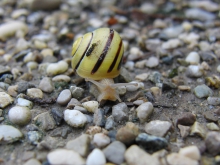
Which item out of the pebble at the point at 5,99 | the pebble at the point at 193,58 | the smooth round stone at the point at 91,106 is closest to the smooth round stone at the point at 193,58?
the pebble at the point at 193,58

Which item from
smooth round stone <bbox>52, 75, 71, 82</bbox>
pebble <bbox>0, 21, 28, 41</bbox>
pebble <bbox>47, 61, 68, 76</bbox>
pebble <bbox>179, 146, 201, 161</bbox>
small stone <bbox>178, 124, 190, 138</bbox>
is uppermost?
pebble <bbox>0, 21, 28, 41</bbox>

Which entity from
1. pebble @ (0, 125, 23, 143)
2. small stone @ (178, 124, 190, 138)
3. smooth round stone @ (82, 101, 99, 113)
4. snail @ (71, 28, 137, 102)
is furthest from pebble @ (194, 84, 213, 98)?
pebble @ (0, 125, 23, 143)

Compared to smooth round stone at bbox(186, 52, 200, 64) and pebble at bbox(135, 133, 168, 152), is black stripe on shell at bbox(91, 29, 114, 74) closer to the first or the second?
pebble at bbox(135, 133, 168, 152)

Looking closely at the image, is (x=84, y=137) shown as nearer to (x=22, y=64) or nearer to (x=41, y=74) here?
(x=41, y=74)

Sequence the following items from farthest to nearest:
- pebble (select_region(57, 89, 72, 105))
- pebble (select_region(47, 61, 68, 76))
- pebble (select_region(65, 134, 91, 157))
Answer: pebble (select_region(47, 61, 68, 76)) < pebble (select_region(57, 89, 72, 105)) < pebble (select_region(65, 134, 91, 157))

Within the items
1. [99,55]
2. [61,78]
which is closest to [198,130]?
[99,55]

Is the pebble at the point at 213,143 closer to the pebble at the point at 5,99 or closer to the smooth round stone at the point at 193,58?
the smooth round stone at the point at 193,58

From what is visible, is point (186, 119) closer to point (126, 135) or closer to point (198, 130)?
point (198, 130)
